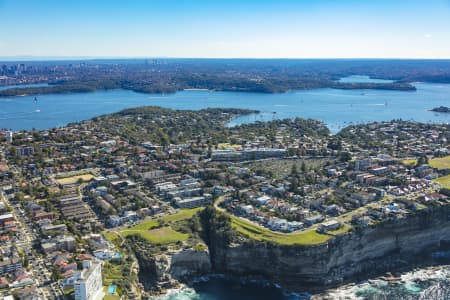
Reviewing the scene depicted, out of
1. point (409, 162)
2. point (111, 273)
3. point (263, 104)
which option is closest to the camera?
point (111, 273)

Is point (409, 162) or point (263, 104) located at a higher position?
point (263, 104)

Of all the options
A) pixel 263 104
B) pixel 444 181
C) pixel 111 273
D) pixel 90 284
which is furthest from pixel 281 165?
pixel 263 104

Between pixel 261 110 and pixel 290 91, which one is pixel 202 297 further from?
pixel 290 91

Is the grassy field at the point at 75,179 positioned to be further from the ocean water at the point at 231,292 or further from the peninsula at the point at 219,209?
the ocean water at the point at 231,292

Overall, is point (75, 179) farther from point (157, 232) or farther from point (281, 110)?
point (281, 110)

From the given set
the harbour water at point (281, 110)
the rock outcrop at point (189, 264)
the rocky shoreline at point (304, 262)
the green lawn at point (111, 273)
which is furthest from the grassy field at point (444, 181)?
the green lawn at point (111, 273)

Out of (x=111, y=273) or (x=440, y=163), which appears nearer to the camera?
(x=111, y=273)

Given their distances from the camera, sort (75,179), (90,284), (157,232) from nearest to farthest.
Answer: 1. (90,284)
2. (157,232)
3. (75,179)
